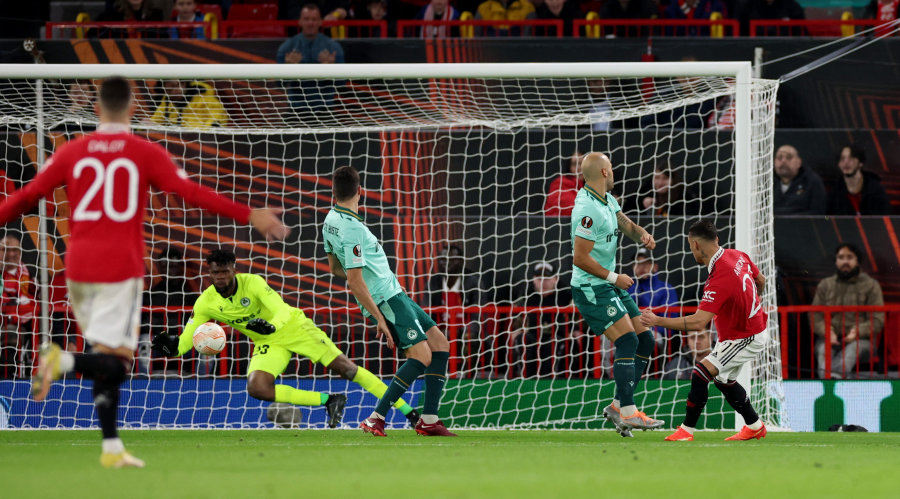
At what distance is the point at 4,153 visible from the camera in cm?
1296

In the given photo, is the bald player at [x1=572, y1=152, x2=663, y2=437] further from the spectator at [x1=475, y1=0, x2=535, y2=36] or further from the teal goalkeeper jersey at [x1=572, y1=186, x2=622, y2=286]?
the spectator at [x1=475, y1=0, x2=535, y2=36]

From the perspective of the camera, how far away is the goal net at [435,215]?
1093 centimetres

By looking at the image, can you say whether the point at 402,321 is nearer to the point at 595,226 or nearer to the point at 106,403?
the point at 595,226

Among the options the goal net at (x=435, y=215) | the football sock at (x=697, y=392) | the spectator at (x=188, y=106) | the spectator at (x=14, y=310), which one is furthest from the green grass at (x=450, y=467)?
the spectator at (x=188, y=106)

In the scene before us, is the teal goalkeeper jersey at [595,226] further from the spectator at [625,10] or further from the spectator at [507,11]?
the spectator at [507,11]

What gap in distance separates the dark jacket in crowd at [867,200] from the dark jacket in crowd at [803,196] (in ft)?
1.40

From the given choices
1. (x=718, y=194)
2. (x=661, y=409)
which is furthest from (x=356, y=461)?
(x=718, y=194)

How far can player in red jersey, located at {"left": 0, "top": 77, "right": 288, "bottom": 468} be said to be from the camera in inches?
227

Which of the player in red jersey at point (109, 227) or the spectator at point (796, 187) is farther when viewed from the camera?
the spectator at point (796, 187)

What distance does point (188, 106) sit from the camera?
1338cm

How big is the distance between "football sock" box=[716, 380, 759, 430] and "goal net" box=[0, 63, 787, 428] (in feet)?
5.52

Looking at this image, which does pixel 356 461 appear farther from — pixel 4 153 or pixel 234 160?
pixel 4 153

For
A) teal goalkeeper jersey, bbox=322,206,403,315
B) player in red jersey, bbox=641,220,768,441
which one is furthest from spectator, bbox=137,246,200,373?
player in red jersey, bbox=641,220,768,441

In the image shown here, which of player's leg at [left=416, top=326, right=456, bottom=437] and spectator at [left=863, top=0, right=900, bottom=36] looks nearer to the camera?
player's leg at [left=416, top=326, right=456, bottom=437]
